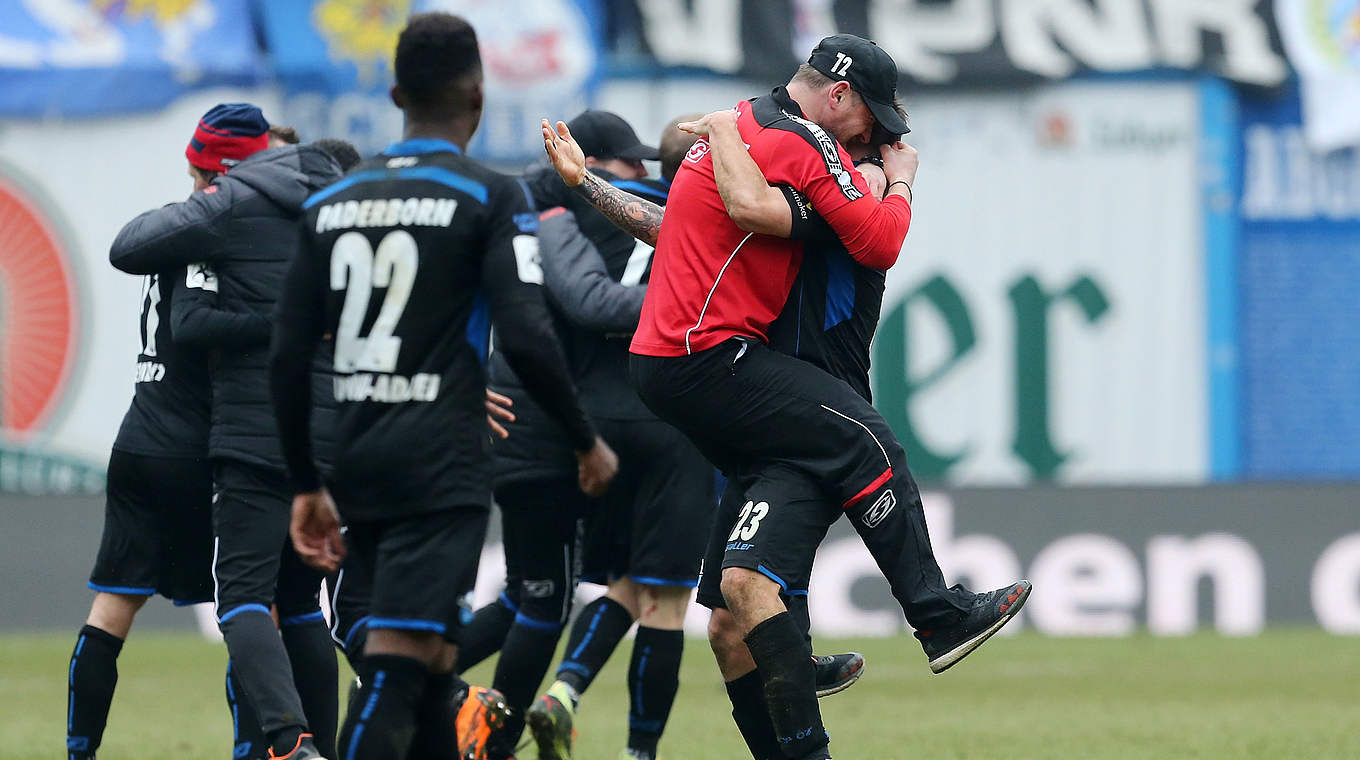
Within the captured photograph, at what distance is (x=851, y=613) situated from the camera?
1377cm

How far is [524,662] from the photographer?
7.16 m

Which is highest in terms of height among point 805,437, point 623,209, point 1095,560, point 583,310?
point 623,209

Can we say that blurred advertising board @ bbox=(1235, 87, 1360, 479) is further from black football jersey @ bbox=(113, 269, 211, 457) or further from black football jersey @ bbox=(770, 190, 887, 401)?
black football jersey @ bbox=(113, 269, 211, 457)

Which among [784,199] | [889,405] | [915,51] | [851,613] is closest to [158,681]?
[851,613]

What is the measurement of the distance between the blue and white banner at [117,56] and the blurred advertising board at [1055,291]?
6738mm

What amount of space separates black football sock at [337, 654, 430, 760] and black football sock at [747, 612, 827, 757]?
1099mm

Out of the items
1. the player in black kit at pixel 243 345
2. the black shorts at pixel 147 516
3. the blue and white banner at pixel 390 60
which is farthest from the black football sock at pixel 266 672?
the blue and white banner at pixel 390 60

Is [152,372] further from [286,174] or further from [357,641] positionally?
[357,641]

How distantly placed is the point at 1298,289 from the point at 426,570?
1571 centimetres

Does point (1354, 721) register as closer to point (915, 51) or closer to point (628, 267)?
point (628, 267)

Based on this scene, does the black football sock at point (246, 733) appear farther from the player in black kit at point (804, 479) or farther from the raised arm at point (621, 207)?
the raised arm at point (621, 207)

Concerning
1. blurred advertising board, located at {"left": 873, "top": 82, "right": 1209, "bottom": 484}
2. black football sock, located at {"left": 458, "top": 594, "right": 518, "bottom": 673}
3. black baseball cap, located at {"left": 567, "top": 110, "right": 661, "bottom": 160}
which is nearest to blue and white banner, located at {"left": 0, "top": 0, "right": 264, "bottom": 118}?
blurred advertising board, located at {"left": 873, "top": 82, "right": 1209, "bottom": 484}

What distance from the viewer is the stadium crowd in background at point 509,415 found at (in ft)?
16.1

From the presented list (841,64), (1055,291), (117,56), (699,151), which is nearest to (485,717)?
(699,151)
